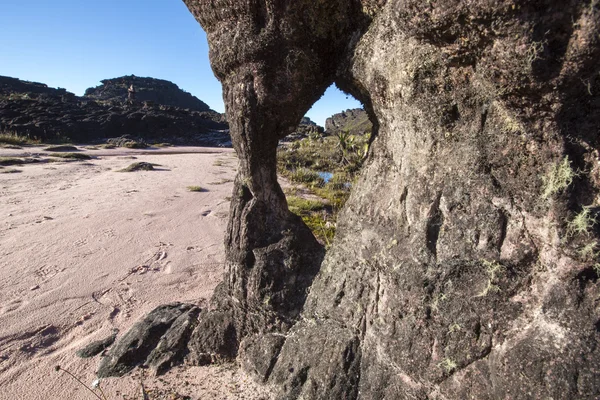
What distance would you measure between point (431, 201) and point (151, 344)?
98.7 inches

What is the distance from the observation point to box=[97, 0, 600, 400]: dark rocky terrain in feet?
4.48

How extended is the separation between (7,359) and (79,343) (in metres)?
0.52

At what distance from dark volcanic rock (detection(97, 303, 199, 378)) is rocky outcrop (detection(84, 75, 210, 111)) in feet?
254

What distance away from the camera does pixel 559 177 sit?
140 cm

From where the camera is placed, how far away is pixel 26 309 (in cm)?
359

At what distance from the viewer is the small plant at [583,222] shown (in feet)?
4.44

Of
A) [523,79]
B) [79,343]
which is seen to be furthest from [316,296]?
[79,343]

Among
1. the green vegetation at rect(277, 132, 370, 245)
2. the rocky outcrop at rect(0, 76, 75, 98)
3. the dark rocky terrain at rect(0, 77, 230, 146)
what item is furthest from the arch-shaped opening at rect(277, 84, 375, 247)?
the rocky outcrop at rect(0, 76, 75, 98)

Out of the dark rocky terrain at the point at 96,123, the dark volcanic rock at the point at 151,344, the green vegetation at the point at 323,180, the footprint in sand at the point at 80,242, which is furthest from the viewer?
the dark rocky terrain at the point at 96,123

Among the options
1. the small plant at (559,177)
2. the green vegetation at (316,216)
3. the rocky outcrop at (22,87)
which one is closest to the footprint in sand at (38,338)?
the green vegetation at (316,216)

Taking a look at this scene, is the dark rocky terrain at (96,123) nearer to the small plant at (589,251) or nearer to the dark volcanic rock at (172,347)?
the dark volcanic rock at (172,347)

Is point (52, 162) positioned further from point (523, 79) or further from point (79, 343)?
point (523, 79)

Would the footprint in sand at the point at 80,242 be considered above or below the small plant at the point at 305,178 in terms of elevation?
below

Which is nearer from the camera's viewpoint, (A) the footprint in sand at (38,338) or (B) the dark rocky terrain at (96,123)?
(A) the footprint in sand at (38,338)
